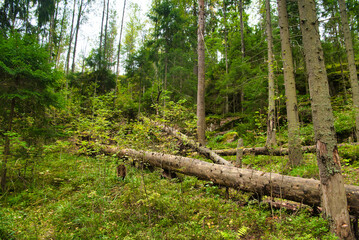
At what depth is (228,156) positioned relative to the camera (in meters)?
9.14

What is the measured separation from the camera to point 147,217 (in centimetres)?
366

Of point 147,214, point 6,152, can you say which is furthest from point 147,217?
point 6,152

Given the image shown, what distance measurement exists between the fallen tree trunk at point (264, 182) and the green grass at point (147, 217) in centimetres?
A: 32

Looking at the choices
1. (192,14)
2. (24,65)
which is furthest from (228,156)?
(192,14)

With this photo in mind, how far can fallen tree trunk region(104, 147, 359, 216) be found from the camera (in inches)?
133

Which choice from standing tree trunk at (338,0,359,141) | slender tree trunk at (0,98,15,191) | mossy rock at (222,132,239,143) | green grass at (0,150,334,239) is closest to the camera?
green grass at (0,150,334,239)

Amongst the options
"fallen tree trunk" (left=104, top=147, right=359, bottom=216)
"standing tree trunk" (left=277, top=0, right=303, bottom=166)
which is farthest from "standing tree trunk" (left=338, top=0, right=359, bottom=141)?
"fallen tree trunk" (left=104, top=147, right=359, bottom=216)

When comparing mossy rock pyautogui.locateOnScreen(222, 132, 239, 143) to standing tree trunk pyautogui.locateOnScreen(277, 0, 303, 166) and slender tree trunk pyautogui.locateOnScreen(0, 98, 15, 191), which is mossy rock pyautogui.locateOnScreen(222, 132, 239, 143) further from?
slender tree trunk pyautogui.locateOnScreen(0, 98, 15, 191)

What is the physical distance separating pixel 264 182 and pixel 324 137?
1.61m

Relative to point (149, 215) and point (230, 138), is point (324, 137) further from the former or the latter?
point (230, 138)

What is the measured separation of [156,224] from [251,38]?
18.6 meters

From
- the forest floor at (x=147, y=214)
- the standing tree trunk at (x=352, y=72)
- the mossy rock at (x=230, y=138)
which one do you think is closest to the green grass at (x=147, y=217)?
the forest floor at (x=147, y=214)

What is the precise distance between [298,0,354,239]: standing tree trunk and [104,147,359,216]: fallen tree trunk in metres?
0.58

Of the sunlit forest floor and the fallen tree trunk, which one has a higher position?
the fallen tree trunk
